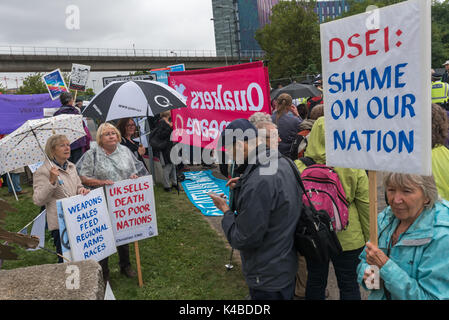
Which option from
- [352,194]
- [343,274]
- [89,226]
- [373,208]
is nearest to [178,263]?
[89,226]

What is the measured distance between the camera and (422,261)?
1810 mm

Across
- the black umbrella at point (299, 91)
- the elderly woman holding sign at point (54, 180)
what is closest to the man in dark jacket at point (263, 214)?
the elderly woman holding sign at point (54, 180)

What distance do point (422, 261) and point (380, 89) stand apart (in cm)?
88

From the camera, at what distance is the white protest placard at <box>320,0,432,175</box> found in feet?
5.55

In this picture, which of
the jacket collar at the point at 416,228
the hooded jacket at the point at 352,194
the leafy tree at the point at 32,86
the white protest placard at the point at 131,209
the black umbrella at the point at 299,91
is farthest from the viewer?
the leafy tree at the point at 32,86

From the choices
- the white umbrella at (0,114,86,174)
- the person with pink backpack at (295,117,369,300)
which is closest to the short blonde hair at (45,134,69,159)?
the white umbrella at (0,114,86,174)

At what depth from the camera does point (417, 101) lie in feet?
5.59

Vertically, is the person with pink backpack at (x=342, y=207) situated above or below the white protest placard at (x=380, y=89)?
below

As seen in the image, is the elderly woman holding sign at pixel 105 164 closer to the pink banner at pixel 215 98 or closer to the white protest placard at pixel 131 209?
the white protest placard at pixel 131 209

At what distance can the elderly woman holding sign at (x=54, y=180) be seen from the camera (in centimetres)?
366

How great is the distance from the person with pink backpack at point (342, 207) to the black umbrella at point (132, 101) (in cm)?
296
